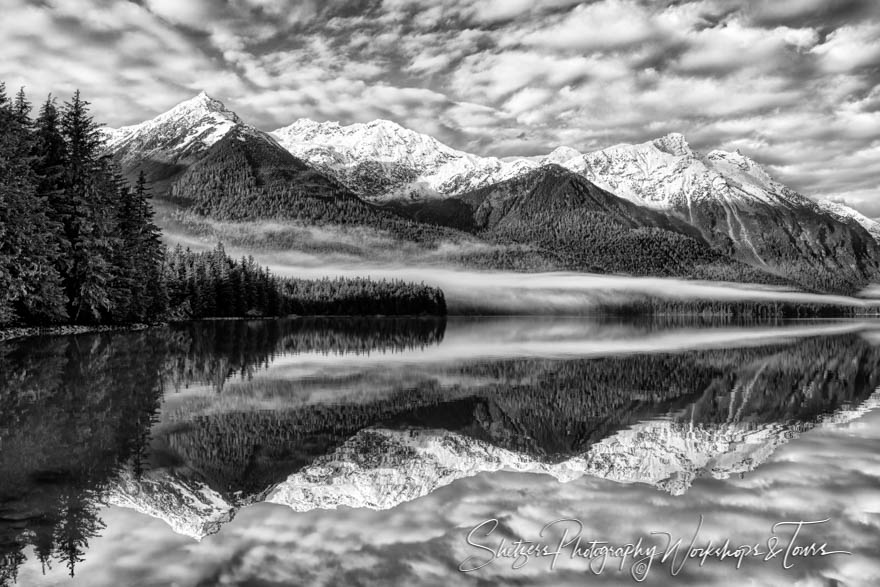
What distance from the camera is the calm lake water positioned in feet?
29.2

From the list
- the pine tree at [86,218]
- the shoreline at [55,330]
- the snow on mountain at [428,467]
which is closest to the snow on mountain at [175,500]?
the snow on mountain at [428,467]

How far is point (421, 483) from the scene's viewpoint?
1312 cm

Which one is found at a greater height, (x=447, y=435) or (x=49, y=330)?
(x=447, y=435)

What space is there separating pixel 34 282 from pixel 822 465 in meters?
45.1

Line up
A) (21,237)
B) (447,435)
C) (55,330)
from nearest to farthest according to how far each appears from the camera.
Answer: (447,435) < (21,237) < (55,330)

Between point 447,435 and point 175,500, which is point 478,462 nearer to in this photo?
point 447,435

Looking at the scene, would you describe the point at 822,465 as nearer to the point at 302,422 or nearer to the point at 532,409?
the point at 532,409

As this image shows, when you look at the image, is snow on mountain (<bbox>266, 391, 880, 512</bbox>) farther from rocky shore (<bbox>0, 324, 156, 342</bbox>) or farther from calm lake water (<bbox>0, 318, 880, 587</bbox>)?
rocky shore (<bbox>0, 324, 156, 342</bbox>)

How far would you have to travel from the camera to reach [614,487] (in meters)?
13.1

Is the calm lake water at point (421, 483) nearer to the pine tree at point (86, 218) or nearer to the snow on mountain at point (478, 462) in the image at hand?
the snow on mountain at point (478, 462)

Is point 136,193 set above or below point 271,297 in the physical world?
above

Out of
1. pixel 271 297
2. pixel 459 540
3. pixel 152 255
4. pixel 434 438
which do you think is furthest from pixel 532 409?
pixel 271 297

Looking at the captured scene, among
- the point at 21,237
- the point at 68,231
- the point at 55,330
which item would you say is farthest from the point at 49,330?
the point at 21,237

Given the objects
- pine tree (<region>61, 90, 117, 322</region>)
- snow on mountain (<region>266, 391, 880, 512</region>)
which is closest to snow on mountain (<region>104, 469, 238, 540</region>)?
snow on mountain (<region>266, 391, 880, 512</region>)
